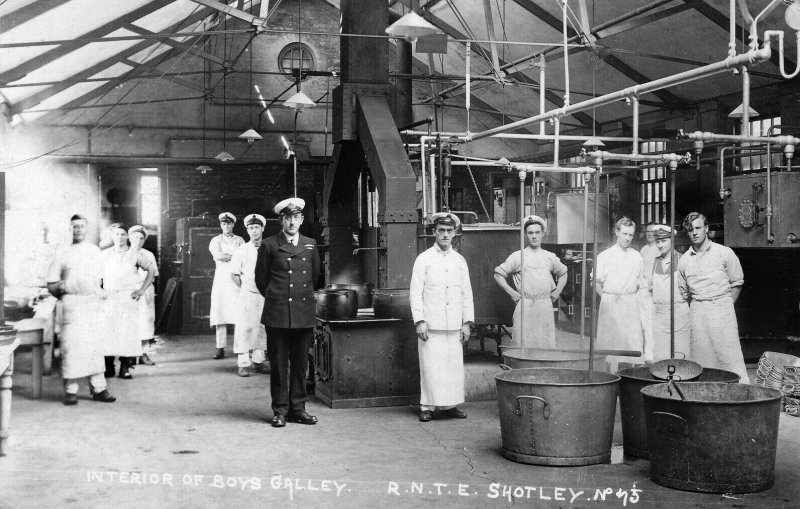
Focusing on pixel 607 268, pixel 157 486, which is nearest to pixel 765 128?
pixel 607 268

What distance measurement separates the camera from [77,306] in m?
7.68

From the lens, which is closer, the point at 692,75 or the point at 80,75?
the point at 692,75

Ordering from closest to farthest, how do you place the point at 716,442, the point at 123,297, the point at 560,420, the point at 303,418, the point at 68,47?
the point at 716,442 → the point at 560,420 → the point at 303,418 → the point at 123,297 → the point at 68,47

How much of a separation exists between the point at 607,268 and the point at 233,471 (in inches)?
186

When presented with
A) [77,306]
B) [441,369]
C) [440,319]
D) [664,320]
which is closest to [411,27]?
[440,319]

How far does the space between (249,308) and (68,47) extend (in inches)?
200

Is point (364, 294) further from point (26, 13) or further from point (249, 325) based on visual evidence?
point (26, 13)

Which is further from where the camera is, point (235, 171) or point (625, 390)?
point (235, 171)

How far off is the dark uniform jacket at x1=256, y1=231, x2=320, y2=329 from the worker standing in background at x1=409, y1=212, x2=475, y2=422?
91 cm

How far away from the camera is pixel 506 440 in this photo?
5641 millimetres

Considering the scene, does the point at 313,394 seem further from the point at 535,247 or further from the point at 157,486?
the point at 157,486

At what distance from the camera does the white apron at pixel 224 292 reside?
35.1ft

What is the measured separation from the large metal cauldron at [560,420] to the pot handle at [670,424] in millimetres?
503

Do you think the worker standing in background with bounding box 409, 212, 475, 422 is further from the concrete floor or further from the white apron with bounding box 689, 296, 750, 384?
the white apron with bounding box 689, 296, 750, 384
